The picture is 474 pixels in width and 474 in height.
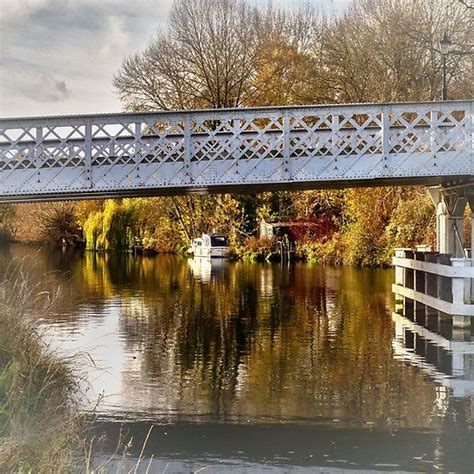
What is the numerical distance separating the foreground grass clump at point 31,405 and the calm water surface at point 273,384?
707 mm

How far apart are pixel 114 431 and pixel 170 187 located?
9.27 m

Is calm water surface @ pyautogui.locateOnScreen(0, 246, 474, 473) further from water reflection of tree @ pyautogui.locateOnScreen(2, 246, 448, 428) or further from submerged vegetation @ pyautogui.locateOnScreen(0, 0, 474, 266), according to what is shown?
submerged vegetation @ pyautogui.locateOnScreen(0, 0, 474, 266)

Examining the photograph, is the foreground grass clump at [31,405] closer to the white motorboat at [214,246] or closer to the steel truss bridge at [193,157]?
the steel truss bridge at [193,157]

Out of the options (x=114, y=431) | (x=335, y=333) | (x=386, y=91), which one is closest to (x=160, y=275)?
(x=386, y=91)

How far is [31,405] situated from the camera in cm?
1098

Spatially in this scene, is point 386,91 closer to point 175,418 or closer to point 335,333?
point 335,333

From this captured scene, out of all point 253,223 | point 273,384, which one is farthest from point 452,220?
point 253,223

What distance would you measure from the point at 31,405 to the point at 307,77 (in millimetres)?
42708

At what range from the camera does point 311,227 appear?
59.0m

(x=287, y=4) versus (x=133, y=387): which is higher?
(x=287, y=4)

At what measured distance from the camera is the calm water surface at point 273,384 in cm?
1066

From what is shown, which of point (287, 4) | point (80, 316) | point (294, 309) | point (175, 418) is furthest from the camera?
point (287, 4)

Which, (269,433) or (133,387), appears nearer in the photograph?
(269,433)

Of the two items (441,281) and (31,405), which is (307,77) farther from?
(31,405)
